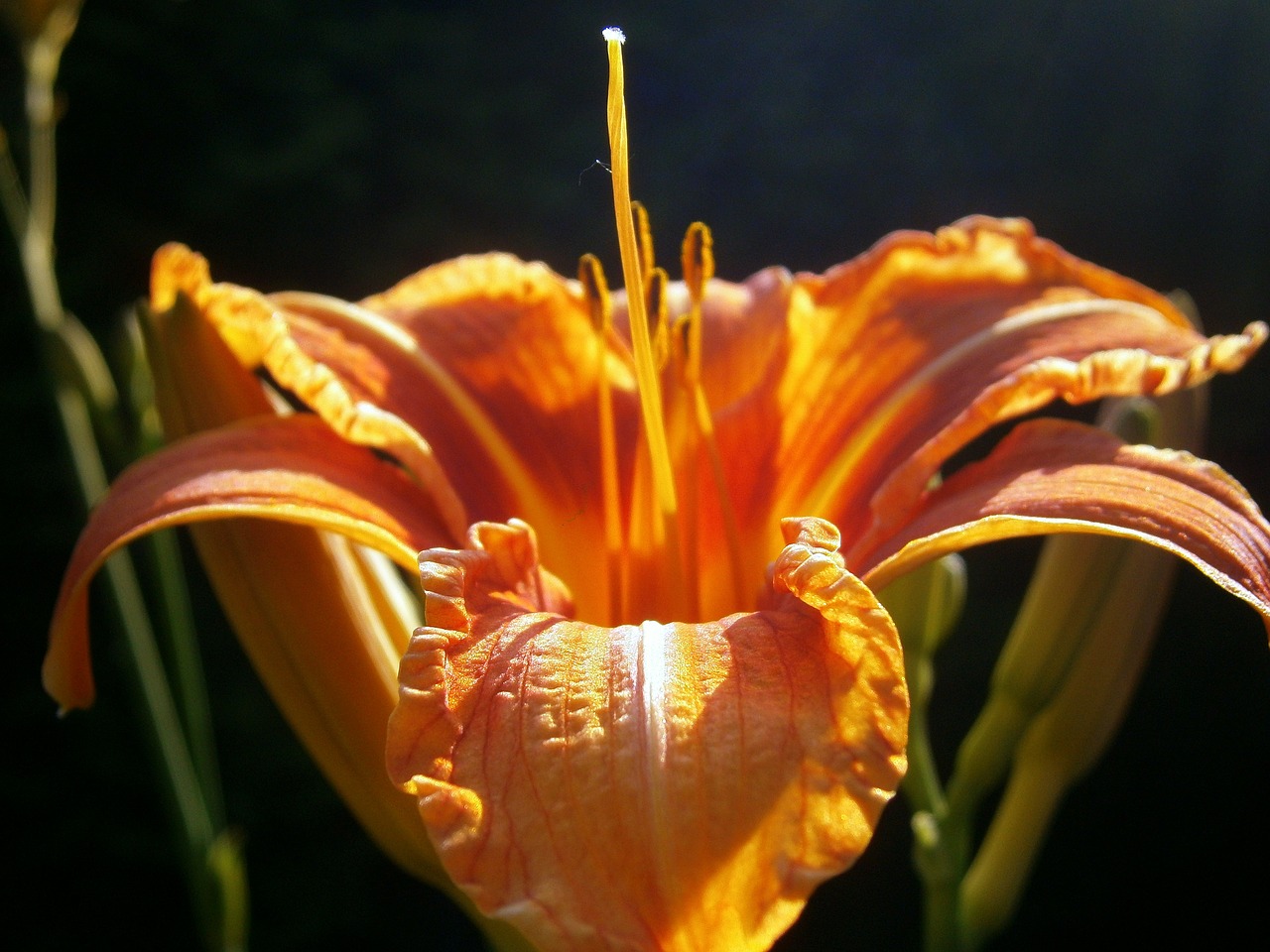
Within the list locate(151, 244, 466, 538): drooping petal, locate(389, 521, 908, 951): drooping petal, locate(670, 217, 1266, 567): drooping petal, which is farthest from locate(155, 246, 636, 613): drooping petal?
locate(389, 521, 908, 951): drooping petal

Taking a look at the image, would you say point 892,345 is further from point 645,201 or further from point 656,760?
point 645,201

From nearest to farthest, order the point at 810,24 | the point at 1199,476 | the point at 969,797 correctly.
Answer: the point at 1199,476
the point at 969,797
the point at 810,24

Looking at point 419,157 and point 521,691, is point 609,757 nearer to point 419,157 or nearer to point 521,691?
point 521,691

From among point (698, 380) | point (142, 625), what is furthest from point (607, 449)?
point (142, 625)

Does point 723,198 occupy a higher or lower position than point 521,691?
higher

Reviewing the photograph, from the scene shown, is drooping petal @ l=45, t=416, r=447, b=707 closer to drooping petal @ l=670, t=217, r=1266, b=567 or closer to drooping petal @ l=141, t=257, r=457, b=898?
drooping petal @ l=141, t=257, r=457, b=898

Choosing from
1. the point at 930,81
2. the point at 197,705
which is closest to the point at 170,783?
the point at 197,705
